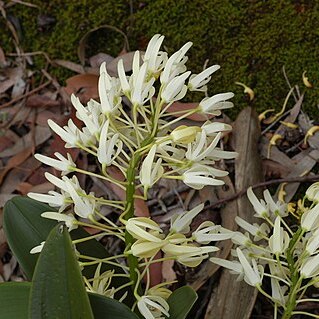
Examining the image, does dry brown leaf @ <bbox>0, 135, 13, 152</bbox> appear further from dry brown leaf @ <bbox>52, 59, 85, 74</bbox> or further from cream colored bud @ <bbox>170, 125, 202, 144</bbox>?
cream colored bud @ <bbox>170, 125, 202, 144</bbox>

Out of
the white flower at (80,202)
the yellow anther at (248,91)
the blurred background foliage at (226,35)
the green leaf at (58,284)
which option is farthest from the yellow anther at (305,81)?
the green leaf at (58,284)

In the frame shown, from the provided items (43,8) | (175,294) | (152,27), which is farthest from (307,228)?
(43,8)

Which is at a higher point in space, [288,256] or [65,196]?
[65,196]

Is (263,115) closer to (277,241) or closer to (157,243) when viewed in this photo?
(277,241)

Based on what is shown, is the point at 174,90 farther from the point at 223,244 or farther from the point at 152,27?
the point at 152,27

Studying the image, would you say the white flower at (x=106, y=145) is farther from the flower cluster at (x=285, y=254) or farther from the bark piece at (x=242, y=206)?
→ the bark piece at (x=242, y=206)

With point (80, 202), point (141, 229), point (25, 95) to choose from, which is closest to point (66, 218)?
point (80, 202)

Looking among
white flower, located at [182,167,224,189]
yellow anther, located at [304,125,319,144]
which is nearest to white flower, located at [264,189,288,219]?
white flower, located at [182,167,224,189]
